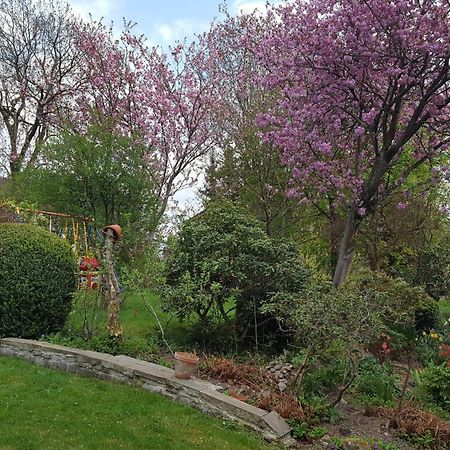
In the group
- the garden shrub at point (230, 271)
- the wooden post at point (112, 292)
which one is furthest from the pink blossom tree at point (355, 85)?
the wooden post at point (112, 292)

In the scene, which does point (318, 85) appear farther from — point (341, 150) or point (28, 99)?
point (28, 99)

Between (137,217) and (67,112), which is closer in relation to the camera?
(137,217)

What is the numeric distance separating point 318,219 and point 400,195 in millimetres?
2331

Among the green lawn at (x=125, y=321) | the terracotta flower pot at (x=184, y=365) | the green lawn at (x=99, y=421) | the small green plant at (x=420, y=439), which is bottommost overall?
the green lawn at (x=99, y=421)

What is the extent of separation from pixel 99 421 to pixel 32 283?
2577 millimetres

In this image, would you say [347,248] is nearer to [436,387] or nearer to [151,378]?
[436,387]

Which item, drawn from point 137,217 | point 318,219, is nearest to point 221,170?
point 318,219

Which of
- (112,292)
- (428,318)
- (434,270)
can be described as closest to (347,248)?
(428,318)

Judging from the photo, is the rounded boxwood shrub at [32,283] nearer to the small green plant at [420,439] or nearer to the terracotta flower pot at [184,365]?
the terracotta flower pot at [184,365]

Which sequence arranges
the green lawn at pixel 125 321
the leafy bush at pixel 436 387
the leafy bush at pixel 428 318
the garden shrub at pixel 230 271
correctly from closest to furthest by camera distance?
the leafy bush at pixel 436 387, the garden shrub at pixel 230 271, the green lawn at pixel 125 321, the leafy bush at pixel 428 318

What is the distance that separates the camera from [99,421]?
402 cm

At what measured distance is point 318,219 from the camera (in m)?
12.5

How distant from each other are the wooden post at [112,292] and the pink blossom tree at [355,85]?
3788 mm

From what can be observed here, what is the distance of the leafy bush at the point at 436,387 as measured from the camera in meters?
5.15
